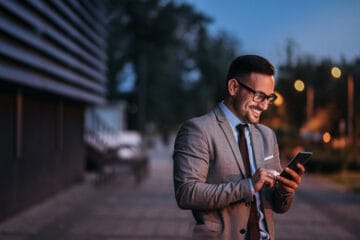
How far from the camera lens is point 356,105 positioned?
2302cm

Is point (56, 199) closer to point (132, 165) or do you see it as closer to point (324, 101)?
point (132, 165)

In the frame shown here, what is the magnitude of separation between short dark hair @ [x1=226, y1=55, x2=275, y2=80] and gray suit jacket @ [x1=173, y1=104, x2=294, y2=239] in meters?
0.24

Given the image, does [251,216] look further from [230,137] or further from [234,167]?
[230,137]

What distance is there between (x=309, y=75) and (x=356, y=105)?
77.5 inches

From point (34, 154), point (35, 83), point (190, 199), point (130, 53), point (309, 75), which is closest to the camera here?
point (190, 199)

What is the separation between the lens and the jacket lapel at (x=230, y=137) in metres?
3.46

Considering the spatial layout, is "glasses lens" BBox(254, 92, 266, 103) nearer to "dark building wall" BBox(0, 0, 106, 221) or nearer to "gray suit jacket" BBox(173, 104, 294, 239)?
"gray suit jacket" BBox(173, 104, 294, 239)

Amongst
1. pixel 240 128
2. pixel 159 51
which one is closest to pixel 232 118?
pixel 240 128

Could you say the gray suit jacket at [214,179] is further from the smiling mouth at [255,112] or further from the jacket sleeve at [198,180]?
the smiling mouth at [255,112]

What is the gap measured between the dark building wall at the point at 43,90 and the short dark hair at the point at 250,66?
7.46 meters

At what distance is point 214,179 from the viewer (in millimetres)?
3475

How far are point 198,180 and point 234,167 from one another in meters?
0.20

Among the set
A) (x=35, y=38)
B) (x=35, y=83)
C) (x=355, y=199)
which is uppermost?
(x=35, y=38)

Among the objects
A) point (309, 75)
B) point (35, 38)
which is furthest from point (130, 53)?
point (35, 38)
